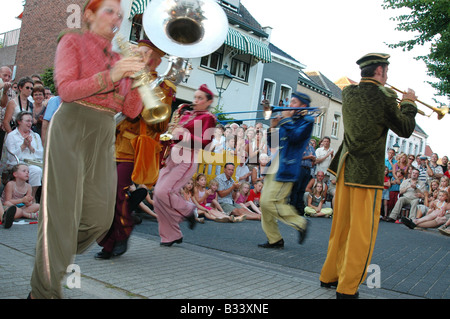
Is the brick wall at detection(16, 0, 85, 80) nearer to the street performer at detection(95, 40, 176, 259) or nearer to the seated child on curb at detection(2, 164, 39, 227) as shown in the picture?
the seated child on curb at detection(2, 164, 39, 227)

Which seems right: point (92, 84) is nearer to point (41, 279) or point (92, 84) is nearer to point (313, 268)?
point (41, 279)

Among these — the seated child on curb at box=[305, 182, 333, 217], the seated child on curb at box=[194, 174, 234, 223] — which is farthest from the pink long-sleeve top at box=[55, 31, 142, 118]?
the seated child on curb at box=[305, 182, 333, 217]

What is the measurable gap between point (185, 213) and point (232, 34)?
16481 mm

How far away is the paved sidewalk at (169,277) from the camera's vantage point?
11.4ft

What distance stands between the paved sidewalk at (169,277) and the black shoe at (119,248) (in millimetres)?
75

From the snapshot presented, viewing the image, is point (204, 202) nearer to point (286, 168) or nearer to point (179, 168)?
point (286, 168)

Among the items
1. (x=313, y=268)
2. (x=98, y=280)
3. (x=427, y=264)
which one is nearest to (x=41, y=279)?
(x=98, y=280)

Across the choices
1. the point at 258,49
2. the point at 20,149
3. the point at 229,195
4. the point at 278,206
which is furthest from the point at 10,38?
the point at 278,206

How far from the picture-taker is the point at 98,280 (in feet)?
12.3

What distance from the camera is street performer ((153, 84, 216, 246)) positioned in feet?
17.9

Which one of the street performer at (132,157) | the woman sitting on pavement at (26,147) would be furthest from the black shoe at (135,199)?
the woman sitting on pavement at (26,147)

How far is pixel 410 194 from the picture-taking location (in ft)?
41.8

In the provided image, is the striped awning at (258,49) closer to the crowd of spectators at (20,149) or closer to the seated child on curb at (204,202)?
the seated child on curb at (204,202)

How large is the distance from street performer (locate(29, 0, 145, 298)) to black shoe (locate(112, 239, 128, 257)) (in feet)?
5.40
